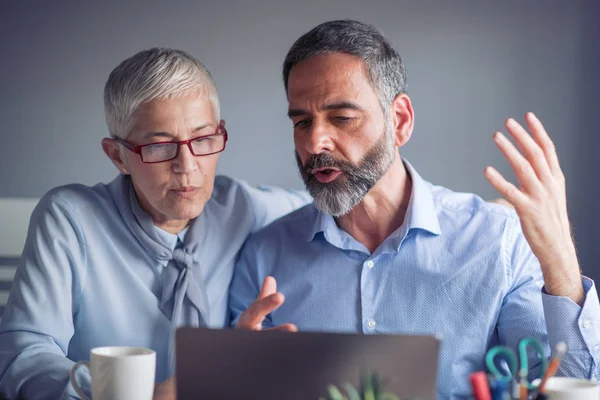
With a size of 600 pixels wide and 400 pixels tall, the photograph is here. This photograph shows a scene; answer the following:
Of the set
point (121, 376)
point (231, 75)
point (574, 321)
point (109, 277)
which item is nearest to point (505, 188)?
point (574, 321)

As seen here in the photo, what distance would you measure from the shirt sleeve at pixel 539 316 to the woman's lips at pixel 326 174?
449 millimetres

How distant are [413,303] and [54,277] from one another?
87 centimetres

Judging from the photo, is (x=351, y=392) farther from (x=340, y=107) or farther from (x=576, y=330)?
(x=340, y=107)

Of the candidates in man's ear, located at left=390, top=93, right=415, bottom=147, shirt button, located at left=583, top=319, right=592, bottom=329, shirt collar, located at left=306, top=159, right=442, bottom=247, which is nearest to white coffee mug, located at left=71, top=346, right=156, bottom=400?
shirt collar, located at left=306, top=159, right=442, bottom=247

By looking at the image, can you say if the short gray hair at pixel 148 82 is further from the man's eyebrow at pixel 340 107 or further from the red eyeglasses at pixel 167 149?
the man's eyebrow at pixel 340 107

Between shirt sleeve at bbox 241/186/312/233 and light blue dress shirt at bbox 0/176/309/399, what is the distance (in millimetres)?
149

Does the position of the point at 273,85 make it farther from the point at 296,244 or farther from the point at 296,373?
the point at 296,373

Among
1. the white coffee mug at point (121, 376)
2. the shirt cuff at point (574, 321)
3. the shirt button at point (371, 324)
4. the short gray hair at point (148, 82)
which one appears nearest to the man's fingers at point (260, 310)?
the white coffee mug at point (121, 376)

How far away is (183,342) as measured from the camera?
1093 millimetres

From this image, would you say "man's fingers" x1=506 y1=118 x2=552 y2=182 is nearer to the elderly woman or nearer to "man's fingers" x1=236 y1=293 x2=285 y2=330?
"man's fingers" x1=236 y1=293 x2=285 y2=330

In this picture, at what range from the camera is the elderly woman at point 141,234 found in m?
1.90

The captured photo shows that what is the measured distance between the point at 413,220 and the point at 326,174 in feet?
0.80

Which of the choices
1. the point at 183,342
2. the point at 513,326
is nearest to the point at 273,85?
the point at 513,326

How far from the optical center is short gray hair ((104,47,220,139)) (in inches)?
75.4
